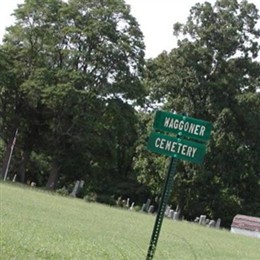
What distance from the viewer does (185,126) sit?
8.13 meters

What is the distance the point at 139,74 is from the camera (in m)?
45.9

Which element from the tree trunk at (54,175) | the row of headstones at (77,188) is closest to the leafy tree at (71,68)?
the tree trunk at (54,175)

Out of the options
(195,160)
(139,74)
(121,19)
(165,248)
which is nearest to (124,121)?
(139,74)

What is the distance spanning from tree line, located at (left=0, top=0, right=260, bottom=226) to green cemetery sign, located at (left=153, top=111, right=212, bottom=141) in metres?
34.6

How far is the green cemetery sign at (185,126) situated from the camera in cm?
809

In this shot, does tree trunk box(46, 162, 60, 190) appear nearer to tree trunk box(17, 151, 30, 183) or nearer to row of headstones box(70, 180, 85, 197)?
row of headstones box(70, 180, 85, 197)

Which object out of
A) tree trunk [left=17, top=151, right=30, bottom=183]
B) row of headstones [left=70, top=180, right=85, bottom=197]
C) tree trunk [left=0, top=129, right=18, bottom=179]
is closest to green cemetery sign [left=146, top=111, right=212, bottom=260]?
row of headstones [left=70, top=180, right=85, bottom=197]

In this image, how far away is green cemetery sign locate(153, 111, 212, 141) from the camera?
26.6 feet

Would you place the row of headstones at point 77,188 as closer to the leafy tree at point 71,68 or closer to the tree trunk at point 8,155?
the leafy tree at point 71,68

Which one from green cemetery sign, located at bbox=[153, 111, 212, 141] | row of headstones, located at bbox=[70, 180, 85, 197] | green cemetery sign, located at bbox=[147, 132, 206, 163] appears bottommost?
row of headstones, located at bbox=[70, 180, 85, 197]

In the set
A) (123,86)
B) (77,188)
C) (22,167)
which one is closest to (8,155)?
(22,167)

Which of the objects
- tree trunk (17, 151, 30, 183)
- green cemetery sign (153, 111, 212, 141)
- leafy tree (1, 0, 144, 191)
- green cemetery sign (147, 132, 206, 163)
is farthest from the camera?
tree trunk (17, 151, 30, 183)

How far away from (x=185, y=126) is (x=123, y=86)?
35636mm

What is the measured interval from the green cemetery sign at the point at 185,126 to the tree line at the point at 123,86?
3456 centimetres
